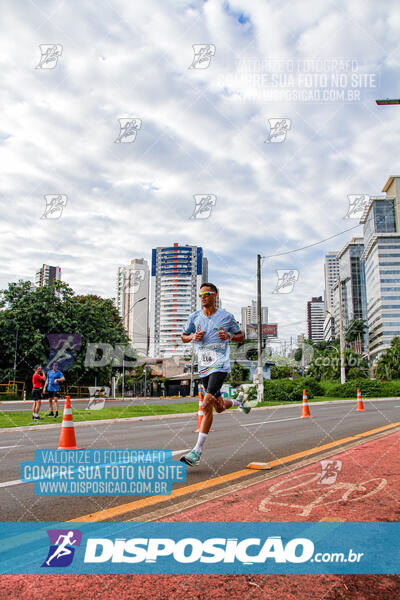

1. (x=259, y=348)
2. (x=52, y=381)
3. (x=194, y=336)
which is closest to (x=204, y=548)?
(x=194, y=336)

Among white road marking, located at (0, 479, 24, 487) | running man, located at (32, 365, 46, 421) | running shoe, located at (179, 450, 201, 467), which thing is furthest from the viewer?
running man, located at (32, 365, 46, 421)

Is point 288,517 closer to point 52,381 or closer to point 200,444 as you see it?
point 200,444

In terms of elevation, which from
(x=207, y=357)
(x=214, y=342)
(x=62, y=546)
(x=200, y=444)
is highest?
(x=214, y=342)

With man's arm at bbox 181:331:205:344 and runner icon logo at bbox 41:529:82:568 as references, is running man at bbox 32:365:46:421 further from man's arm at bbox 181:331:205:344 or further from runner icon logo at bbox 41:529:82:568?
runner icon logo at bbox 41:529:82:568

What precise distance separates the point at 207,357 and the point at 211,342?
17cm

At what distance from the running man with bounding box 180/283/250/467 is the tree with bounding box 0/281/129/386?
2695 centimetres

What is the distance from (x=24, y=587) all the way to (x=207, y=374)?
319 cm

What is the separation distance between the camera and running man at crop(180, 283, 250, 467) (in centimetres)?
494

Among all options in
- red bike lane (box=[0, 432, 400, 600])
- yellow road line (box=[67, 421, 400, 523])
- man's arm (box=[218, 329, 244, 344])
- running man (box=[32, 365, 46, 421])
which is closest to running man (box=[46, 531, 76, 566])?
red bike lane (box=[0, 432, 400, 600])

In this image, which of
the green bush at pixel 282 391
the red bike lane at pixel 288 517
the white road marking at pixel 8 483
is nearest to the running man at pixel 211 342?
the red bike lane at pixel 288 517

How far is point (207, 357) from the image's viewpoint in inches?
198

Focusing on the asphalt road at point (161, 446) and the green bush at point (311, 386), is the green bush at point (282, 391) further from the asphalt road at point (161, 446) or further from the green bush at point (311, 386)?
the asphalt road at point (161, 446)

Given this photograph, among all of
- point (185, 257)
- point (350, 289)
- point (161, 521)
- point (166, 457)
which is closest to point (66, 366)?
point (166, 457)

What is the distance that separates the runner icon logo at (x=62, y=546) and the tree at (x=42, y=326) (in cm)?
2880
